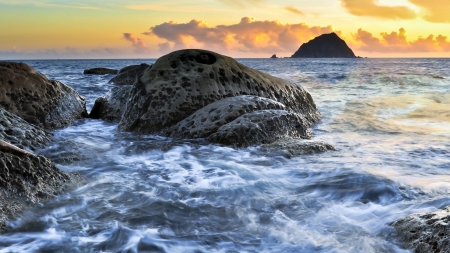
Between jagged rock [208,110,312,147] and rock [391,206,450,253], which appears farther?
jagged rock [208,110,312,147]

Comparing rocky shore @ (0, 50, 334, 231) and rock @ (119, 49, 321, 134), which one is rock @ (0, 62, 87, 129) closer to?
rocky shore @ (0, 50, 334, 231)

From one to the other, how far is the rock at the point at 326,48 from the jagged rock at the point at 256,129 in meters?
179

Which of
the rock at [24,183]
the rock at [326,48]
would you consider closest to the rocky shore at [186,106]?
the rock at [24,183]

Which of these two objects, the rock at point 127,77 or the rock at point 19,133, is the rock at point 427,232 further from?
the rock at point 127,77

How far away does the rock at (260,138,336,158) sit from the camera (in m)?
5.27

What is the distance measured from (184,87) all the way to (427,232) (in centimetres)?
476

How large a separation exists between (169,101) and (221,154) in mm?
1705

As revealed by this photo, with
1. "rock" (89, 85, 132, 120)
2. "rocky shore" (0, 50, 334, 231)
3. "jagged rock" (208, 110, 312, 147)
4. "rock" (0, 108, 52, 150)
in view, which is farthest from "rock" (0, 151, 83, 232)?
"rock" (89, 85, 132, 120)

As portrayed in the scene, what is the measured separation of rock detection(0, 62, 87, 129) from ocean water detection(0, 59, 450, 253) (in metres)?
0.95

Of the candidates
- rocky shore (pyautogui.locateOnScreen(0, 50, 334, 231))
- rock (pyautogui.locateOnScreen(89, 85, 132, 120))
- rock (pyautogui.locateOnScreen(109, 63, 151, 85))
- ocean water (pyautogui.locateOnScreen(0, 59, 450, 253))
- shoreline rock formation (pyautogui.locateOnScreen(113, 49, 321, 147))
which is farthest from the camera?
rock (pyautogui.locateOnScreen(109, 63, 151, 85))

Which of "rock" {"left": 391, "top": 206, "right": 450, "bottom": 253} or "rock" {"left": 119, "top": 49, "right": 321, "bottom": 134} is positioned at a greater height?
"rock" {"left": 119, "top": 49, "right": 321, "bottom": 134}

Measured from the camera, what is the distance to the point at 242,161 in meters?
5.05

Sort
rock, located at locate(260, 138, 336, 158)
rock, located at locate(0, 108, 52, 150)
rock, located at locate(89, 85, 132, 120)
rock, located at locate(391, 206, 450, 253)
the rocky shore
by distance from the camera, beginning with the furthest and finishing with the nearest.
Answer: rock, located at locate(89, 85, 132, 120) < the rocky shore < rock, located at locate(260, 138, 336, 158) < rock, located at locate(0, 108, 52, 150) < rock, located at locate(391, 206, 450, 253)

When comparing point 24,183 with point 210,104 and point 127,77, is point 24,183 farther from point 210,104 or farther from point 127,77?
point 127,77
